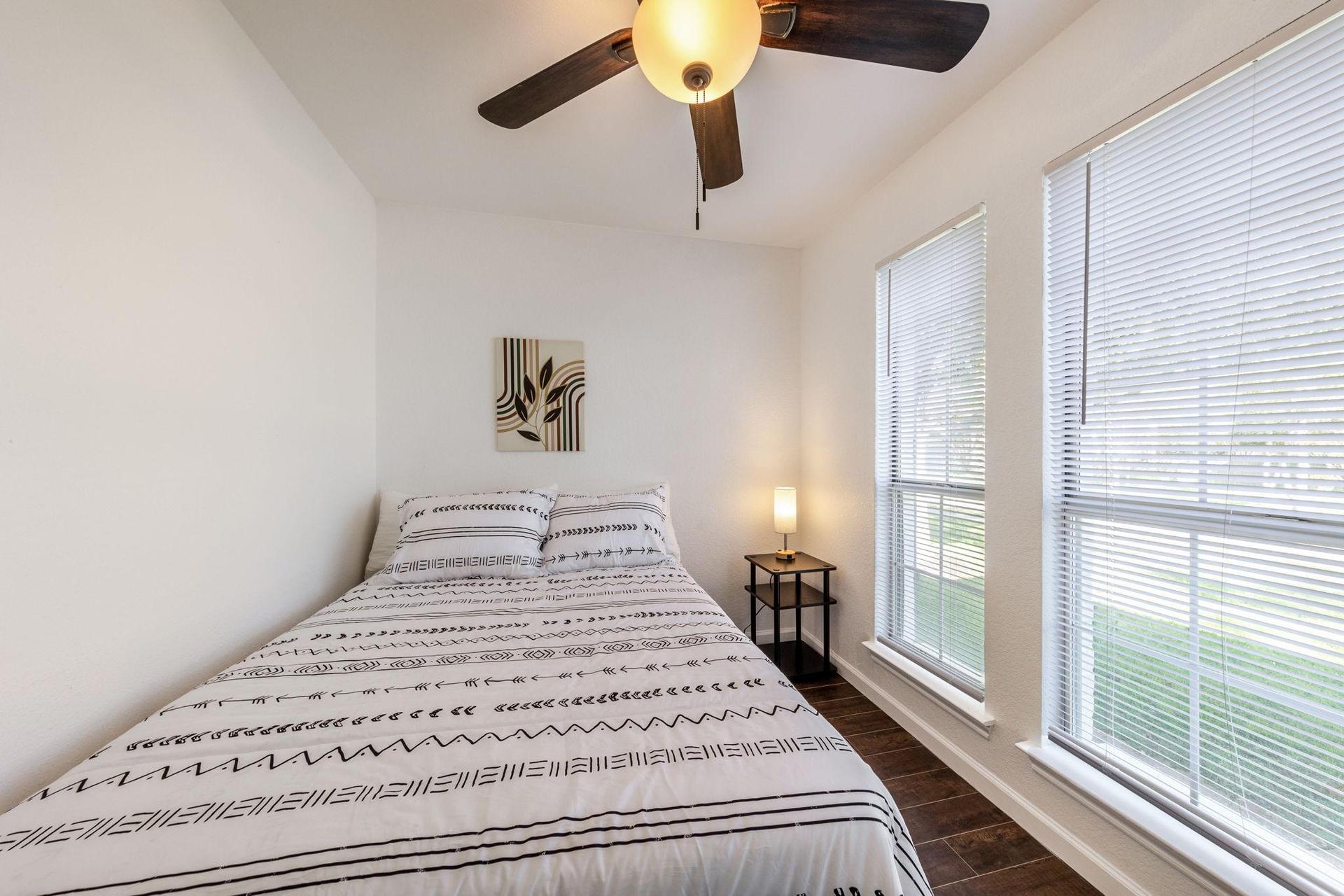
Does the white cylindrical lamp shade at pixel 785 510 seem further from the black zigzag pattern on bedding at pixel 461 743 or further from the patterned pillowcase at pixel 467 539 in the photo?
the black zigzag pattern on bedding at pixel 461 743

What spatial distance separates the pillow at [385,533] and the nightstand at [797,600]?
6.19ft

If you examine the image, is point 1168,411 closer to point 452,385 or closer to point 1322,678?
point 1322,678

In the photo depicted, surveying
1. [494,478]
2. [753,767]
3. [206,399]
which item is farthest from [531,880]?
[494,478]

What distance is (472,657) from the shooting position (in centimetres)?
137

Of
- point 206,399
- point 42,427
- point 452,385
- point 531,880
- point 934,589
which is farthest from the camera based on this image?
point 452,385

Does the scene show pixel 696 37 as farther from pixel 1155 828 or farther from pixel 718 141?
pixel 1155 828

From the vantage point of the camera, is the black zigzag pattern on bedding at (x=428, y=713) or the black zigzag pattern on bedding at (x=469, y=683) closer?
the black zigzag pattern on bedding at (x=428, y=713)

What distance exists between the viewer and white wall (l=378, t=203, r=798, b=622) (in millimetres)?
2670

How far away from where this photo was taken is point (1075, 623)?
5.01 ft

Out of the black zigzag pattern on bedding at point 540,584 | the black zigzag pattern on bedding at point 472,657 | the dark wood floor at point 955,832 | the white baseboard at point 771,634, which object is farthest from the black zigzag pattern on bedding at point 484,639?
the white baseboard at point 771,634

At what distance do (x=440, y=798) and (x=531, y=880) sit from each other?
215 mm

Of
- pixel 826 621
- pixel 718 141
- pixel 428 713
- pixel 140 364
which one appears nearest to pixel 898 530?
pixel 826 621

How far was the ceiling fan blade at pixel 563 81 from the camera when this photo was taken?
129 cm

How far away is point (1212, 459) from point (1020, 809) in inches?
49.5
